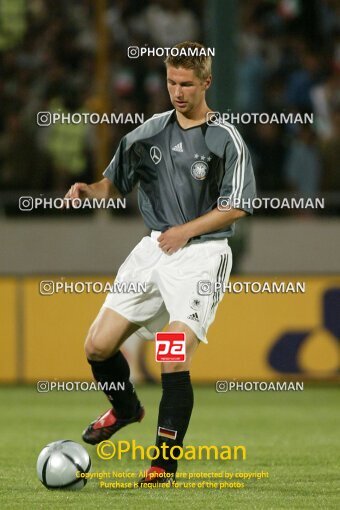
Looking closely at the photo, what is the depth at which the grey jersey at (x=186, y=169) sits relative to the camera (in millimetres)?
6602

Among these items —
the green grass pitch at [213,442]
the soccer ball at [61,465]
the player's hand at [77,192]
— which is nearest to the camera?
the green grass pitch at [213,442]

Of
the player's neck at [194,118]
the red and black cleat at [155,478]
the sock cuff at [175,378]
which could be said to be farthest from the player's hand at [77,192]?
the red and black cleat at [155,478]

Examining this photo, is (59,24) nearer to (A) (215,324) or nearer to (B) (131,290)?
(A) (215,324)

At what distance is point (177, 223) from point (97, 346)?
2.49ft

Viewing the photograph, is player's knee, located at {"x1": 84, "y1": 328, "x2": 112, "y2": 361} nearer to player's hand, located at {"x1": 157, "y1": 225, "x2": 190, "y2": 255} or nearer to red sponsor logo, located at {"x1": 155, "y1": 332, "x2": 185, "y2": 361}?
red sponsor logo, located at {"x1": 155, "y1": 332, "x2": 185, "y2": 361}

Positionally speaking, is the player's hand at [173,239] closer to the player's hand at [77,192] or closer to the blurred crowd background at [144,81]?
the player's hand at [77,192]

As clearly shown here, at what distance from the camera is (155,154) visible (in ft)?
22.3

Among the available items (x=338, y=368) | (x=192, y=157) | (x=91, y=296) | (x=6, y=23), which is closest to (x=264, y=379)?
(x=338, y=368)

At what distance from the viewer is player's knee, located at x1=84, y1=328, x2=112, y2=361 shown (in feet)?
22.3

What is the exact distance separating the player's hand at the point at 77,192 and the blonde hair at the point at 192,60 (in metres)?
0.77

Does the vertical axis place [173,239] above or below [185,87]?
below

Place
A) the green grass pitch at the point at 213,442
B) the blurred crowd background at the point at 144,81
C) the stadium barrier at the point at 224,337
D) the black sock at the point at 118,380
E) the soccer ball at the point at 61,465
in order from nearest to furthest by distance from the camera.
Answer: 1. the green grass pitch at the point at 213,442
2. the soccer ball at the point at 61,465
3. the black sock at the point at 118,380
4. the stadium barrier at the point at 224,337
5. the blurred crowd background at the point at 144,81

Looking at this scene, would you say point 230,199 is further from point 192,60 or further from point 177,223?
point 192,60

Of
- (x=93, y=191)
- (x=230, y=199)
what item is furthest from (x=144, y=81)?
(x=230, y=199)
